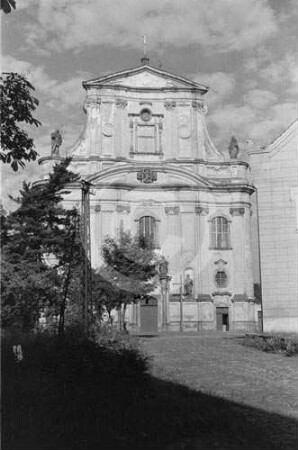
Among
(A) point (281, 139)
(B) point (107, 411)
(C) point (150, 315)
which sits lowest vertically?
(B) point (107, 411)

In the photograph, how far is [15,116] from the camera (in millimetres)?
5664

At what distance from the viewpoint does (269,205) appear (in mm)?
14578

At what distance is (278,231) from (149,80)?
21890 mm

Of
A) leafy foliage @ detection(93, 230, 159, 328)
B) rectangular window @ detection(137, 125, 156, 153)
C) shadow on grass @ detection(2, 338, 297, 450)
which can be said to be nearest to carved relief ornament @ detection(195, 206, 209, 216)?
rectangular window @ detection(137, 125, 156, 153)

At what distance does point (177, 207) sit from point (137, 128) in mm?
5793

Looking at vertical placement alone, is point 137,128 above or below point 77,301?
above

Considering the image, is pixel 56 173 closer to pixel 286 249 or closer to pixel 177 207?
pixel 286 249

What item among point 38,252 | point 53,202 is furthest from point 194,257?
point 38,252

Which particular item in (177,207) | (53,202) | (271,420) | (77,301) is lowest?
(271,420)

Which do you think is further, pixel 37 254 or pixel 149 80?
pixel 149 80

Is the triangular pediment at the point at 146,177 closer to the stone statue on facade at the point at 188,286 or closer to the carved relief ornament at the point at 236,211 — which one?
the carved relief ornament at the point at 236,211

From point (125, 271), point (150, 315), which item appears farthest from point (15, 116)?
point (150, 315)

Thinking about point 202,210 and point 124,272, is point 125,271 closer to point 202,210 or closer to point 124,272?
point 124,272

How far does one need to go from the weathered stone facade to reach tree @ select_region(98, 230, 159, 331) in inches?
356
